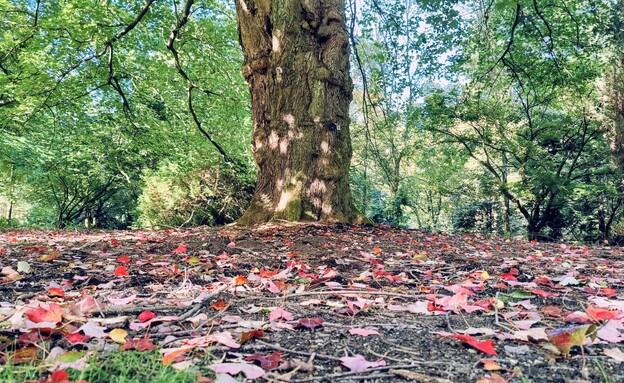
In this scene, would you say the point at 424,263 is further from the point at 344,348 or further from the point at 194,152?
the point at 194,152

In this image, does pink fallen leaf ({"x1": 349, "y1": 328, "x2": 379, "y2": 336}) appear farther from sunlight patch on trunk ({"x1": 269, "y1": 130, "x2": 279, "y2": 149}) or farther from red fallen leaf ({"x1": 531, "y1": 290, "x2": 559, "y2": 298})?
sunlight patch on trunk ({"x1": 269, "y1": 130, "x2": 279, "y2": 149})

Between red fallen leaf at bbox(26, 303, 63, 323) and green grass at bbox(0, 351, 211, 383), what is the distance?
Answer: 0.84ft

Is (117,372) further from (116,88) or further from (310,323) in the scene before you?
(116,88)

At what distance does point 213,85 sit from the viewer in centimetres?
877

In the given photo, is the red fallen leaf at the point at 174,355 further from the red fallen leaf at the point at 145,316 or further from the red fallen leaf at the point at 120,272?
the red fallen leaf at the point at 120,272

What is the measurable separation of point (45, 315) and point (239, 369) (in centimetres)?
63

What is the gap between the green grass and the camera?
2.43 ft

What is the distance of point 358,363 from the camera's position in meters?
0.87

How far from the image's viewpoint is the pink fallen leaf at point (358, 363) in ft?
2.80

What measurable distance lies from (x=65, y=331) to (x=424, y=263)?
197 centimetres

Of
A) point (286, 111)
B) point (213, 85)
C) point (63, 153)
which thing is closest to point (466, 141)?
point (213, 85)

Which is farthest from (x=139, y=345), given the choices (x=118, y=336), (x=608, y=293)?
(x=608, y=293)

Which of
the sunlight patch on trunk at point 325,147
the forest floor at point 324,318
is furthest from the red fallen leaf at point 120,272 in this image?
the sunlight patch on trunk at point 325,147

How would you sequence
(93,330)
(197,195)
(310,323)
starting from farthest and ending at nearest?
(197,195), (310,323), (93,330)
